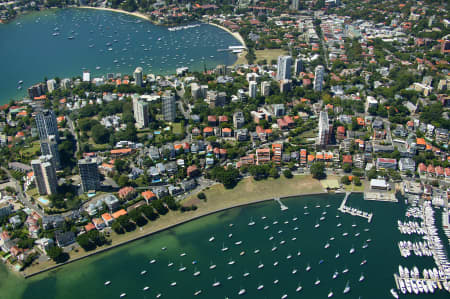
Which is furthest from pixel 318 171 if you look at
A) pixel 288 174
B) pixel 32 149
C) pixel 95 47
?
pixel 95 47

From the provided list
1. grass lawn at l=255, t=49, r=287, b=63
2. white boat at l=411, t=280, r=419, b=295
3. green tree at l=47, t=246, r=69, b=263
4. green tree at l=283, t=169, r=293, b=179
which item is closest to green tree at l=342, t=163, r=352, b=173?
green tree at l=283, t=169, r=293, b=179

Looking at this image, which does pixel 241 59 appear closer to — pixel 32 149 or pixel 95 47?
pixel 95 47

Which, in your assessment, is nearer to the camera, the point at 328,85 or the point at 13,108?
the point at 13,108

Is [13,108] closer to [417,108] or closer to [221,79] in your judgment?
[221,79]

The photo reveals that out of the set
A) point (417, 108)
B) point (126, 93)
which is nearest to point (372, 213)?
point (417, 108)

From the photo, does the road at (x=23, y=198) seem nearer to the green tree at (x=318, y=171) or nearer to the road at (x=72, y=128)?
the road at (x=72, y=128)

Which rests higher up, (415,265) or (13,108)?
(13,108)
